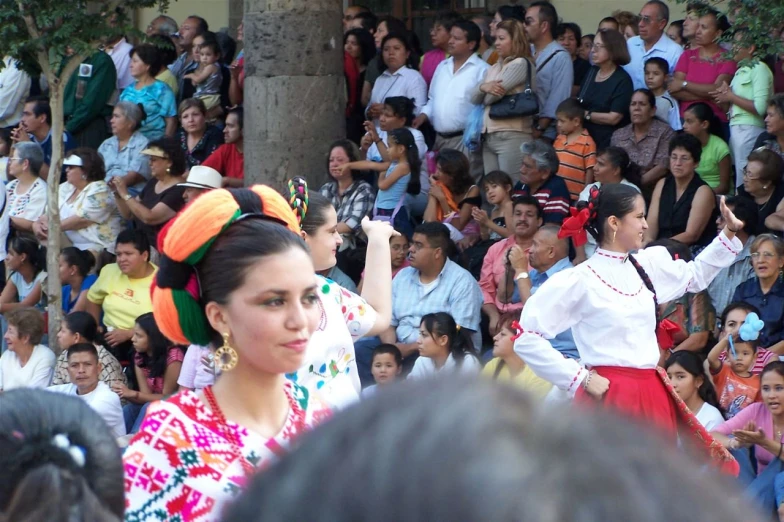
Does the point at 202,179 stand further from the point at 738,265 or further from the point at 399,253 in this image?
the point at 738,265

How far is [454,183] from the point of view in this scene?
27.5 feet

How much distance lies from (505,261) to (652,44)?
251 centimetres

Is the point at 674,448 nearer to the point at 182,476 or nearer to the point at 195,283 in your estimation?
the point at 182,476

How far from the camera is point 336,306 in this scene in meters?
3.54

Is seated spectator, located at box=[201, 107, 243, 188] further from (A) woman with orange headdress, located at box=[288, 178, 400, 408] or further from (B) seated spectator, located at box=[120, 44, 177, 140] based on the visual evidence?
(A) woman with orange headdress, located at box=[288, 178, 400, 408]

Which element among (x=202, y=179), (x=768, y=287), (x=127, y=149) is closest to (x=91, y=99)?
(x=127, y=149)

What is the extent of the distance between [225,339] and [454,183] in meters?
6.00

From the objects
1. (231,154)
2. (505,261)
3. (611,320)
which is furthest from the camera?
(231,154)

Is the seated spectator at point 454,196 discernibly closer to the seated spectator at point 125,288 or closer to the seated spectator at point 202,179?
the seated spectator at point 202,179

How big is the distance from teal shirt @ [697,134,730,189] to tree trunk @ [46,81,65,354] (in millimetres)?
4466

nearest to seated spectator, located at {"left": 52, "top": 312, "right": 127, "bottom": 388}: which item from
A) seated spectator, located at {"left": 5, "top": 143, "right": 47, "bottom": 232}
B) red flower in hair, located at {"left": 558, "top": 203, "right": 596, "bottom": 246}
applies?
seated spectator, located at {"left": 5, "top": 143, "right": 47, "bottom": 232}

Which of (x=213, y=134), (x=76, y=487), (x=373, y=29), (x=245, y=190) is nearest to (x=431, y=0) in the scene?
(x=373, y=29)

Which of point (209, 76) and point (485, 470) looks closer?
point (485, 470)

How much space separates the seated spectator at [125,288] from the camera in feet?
27.3
